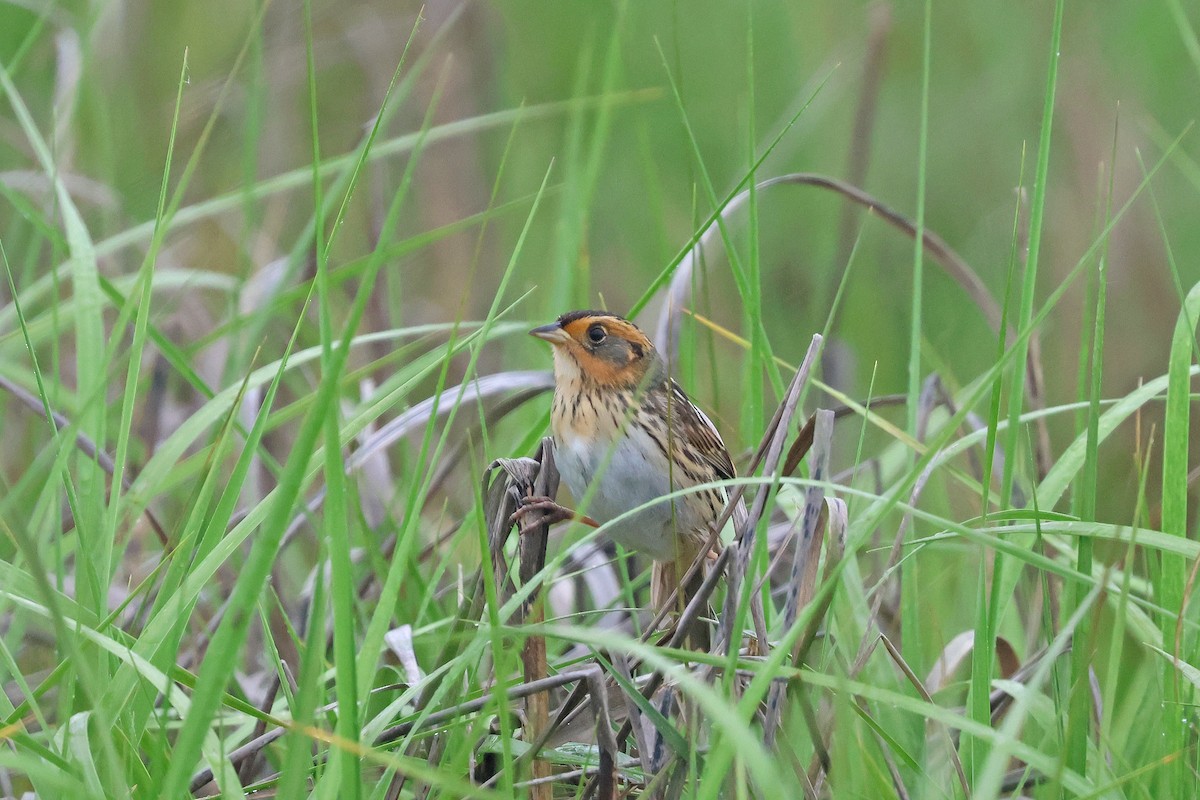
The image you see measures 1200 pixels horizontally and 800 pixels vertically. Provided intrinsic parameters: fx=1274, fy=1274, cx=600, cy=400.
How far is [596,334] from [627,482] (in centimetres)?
48

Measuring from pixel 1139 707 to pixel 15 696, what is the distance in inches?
104

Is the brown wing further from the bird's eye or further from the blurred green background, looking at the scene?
the blurred green background

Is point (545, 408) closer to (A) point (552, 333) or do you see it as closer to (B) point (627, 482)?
(A) point (552, 333)

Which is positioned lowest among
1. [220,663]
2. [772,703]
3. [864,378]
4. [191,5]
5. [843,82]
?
[864,378]

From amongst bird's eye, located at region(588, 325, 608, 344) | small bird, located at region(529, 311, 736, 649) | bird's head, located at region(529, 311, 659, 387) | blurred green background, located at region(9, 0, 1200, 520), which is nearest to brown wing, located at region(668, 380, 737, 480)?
small bird, located at region(529, 311, 736, 649)

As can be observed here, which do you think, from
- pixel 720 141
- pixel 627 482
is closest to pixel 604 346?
pixel 627 482

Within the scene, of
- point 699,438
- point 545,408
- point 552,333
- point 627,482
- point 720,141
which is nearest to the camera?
point 627,482

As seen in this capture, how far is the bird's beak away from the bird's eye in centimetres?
7

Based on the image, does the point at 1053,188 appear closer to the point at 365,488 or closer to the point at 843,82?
the point at 843,82

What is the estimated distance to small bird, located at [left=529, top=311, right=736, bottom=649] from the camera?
325 centimetres

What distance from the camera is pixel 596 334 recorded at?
3529 mm

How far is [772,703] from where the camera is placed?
2066 millimetres

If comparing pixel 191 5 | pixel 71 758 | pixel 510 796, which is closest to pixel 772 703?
pixel 510 796

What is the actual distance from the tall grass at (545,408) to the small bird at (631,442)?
0.13 meters
